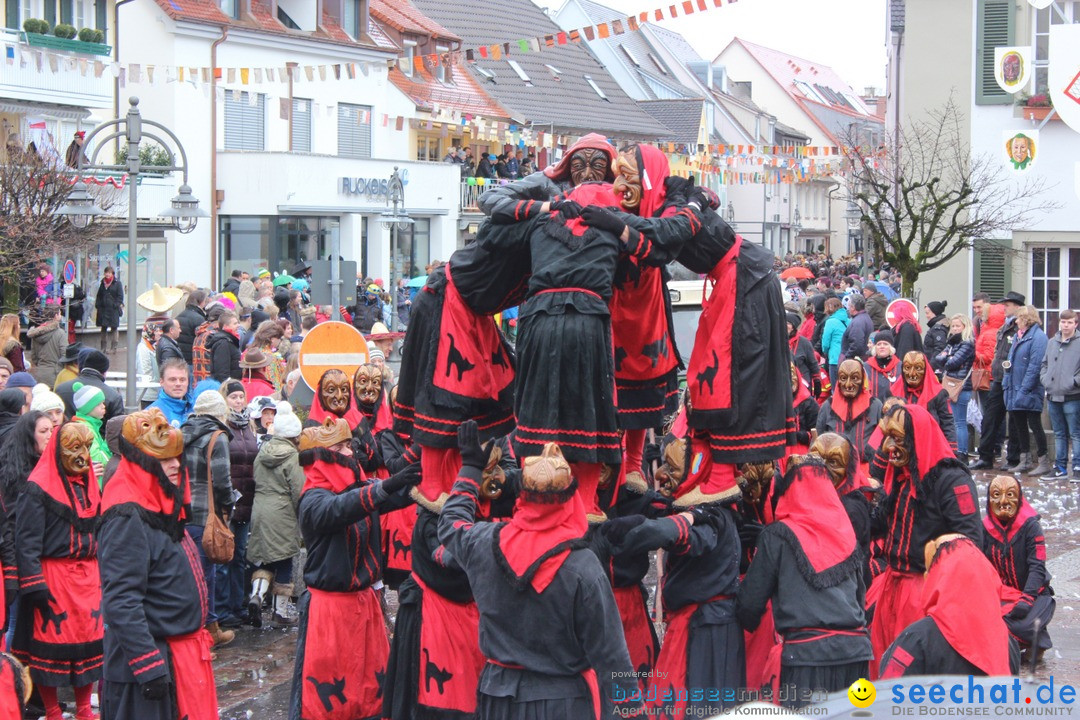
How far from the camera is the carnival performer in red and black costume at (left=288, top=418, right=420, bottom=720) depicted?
641cm

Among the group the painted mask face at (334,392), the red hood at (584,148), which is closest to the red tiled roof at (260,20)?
the painted mask face at (334,392)

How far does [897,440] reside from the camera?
6984mm

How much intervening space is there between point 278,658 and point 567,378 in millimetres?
4082

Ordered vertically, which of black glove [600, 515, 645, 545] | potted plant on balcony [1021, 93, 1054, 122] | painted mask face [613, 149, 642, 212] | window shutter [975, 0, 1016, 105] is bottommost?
black glove [600, 515, 645, 545]

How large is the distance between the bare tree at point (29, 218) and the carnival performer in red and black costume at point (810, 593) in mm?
13281

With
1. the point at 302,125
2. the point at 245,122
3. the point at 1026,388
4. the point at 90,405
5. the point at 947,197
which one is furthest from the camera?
the point at 302,125

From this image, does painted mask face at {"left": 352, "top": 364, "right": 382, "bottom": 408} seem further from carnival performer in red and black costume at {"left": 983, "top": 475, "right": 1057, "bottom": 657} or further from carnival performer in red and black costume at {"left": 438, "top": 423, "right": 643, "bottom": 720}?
carnival performer in red and black costume at {"left": 983, "top": 475, "right": 1057, "bottom": 657}

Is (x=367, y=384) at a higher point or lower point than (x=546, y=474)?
higher

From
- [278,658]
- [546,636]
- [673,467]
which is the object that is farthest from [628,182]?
[278,658]

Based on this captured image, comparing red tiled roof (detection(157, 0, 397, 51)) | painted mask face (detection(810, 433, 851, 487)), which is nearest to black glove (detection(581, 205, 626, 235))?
painted mask face (detection(810, 433, 851, 487))

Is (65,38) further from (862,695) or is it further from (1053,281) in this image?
(862,695)

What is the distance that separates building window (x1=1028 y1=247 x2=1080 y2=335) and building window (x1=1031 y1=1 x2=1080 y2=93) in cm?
255

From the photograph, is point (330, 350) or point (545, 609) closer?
point (545, 609)

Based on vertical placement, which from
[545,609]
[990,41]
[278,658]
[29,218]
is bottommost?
[278,658]
